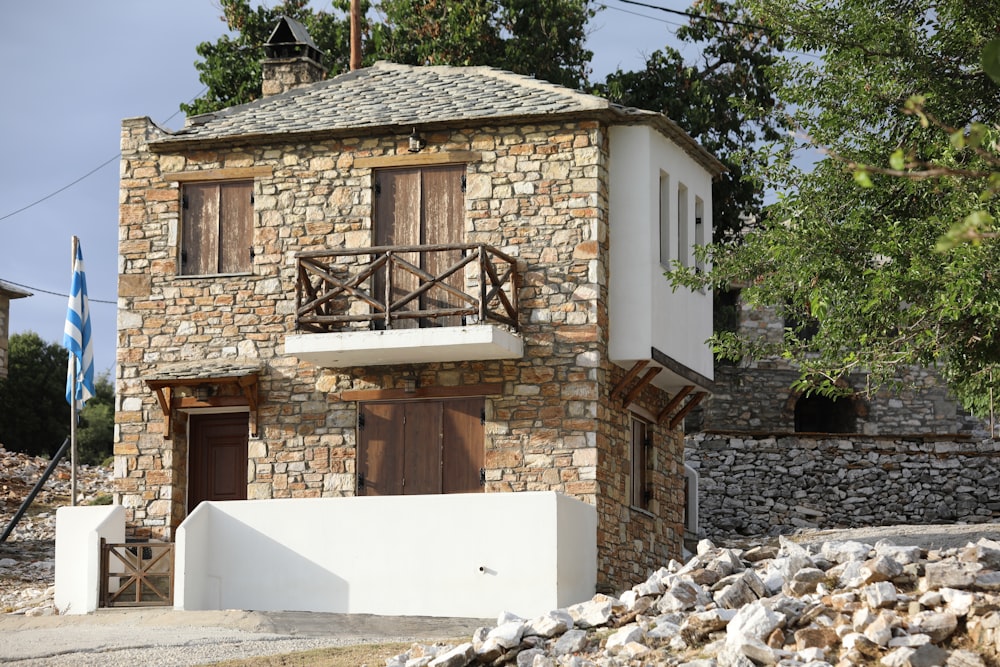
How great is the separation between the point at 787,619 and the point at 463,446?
26.2 ft

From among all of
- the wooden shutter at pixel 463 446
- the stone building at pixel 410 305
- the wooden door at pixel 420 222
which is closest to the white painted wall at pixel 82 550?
the stone building at pixel 410 305

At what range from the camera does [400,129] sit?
19.9m

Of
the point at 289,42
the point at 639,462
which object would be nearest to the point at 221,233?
the point at 289,42

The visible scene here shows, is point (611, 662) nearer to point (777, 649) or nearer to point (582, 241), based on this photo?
point (777, 649)

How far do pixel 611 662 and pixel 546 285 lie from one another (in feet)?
25.9

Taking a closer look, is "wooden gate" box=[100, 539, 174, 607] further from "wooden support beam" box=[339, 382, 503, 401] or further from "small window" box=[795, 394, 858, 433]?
"small window" box=[795, 394, 858, 433]

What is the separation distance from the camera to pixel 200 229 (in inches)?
808

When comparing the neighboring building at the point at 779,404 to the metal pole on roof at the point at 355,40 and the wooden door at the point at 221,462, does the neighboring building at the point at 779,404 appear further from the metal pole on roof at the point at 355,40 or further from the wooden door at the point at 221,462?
the wooden door at the point at 221,462

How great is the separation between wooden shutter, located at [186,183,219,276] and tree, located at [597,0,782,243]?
958 cm

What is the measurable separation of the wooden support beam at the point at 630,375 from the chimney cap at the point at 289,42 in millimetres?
7262

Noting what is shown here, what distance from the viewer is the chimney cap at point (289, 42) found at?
22.9 metres

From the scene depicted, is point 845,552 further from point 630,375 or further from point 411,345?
point 411,345

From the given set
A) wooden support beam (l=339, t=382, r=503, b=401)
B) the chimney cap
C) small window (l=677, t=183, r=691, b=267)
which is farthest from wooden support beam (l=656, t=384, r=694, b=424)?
the chimney cap

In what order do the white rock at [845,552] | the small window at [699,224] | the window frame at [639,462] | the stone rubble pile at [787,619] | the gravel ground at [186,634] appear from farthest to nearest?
1. the small window at [699,224]
2. the window frame at [639,462]
3. the gravel ground at [186,634]
4. the white rock at [845,552]
5. the stone rubble pile at [787,619]
